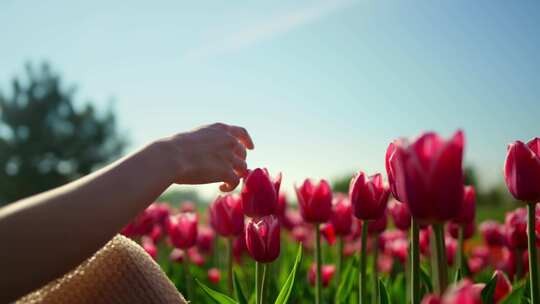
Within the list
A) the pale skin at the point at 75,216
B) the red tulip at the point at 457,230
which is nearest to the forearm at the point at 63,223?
the pale skin at the point at 75,216

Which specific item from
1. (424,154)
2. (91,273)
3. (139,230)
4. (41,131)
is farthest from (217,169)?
(41,131)

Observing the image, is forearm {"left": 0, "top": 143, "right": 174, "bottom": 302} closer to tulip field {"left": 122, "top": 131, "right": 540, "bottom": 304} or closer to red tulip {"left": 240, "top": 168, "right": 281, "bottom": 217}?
tulip field {"left": 122, "top": 131, "right": 540, "bottom": 304}

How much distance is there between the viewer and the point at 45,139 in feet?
126

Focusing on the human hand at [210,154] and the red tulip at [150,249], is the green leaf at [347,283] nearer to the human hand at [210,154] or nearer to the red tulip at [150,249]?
the red tulip at [150,249]

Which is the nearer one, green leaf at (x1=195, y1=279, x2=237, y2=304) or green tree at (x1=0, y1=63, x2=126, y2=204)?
green leaf at (x1=195, y1=279, x2=237, y2=304)

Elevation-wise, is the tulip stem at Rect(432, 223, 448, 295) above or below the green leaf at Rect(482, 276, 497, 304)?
above

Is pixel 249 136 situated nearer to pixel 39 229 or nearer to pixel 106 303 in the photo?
pixel 106 303

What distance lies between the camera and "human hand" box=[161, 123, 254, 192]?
1.40 m

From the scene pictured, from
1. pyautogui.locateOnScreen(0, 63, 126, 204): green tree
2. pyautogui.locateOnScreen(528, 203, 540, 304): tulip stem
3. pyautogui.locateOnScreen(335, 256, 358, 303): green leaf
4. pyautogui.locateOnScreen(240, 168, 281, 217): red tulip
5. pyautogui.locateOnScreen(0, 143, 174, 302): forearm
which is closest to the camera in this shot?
pyautogui.locateOnScreen(0, 143, 174, 302): forearm

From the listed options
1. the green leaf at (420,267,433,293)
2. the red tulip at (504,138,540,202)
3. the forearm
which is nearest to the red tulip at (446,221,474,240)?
the green leaf at (420,267,433,293)

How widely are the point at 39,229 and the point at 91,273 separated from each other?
16.7 inches

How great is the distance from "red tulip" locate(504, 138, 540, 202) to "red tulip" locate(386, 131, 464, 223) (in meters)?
0.82

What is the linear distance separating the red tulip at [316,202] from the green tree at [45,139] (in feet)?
122

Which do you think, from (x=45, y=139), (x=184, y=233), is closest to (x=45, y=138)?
(x=45, y=139)
